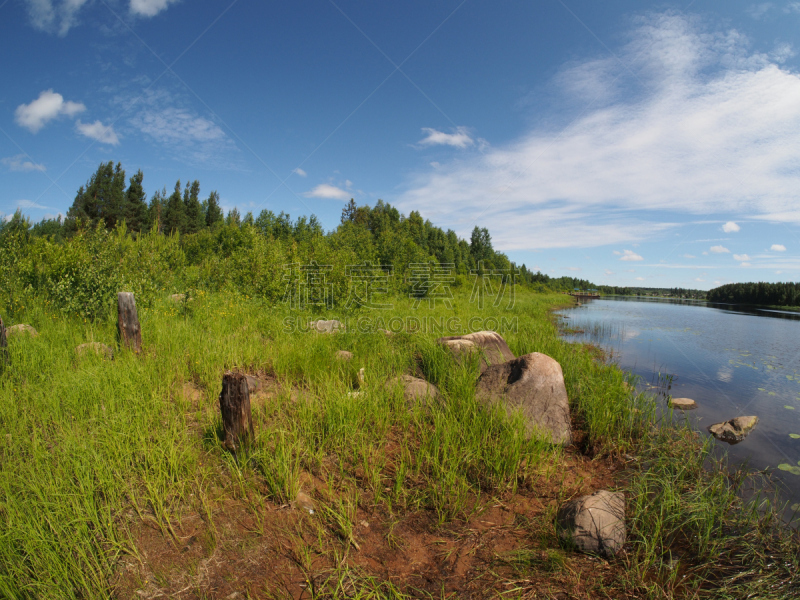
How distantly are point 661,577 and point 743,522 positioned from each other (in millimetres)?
1435

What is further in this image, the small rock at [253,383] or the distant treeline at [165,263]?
the distant treeline at [165,263]

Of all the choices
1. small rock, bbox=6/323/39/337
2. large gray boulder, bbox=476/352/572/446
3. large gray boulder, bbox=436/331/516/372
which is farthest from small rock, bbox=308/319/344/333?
small rock, bbox=6/323/39/337

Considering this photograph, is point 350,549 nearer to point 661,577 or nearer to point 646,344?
point 661,577

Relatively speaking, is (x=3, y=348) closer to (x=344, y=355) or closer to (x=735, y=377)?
(x=344, y=355)

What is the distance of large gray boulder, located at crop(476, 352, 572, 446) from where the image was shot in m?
4.96

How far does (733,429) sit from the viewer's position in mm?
6559

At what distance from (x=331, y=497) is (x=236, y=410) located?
1.25 m

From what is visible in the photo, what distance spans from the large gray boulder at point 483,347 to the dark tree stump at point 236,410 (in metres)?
3.96

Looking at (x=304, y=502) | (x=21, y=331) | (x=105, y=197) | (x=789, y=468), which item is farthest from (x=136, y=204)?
(x=789, y=468)

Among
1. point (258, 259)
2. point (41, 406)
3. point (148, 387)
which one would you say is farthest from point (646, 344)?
point (41, 406)

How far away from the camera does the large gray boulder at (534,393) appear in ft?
16.3

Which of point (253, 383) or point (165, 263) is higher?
point (165, 263)

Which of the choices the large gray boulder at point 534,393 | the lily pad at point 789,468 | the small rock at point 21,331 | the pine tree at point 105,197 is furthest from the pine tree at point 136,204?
the lily pad at point 789,468

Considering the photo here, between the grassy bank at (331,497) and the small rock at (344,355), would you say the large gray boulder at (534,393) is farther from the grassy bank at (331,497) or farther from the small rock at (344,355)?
the small rock at (344,355)
